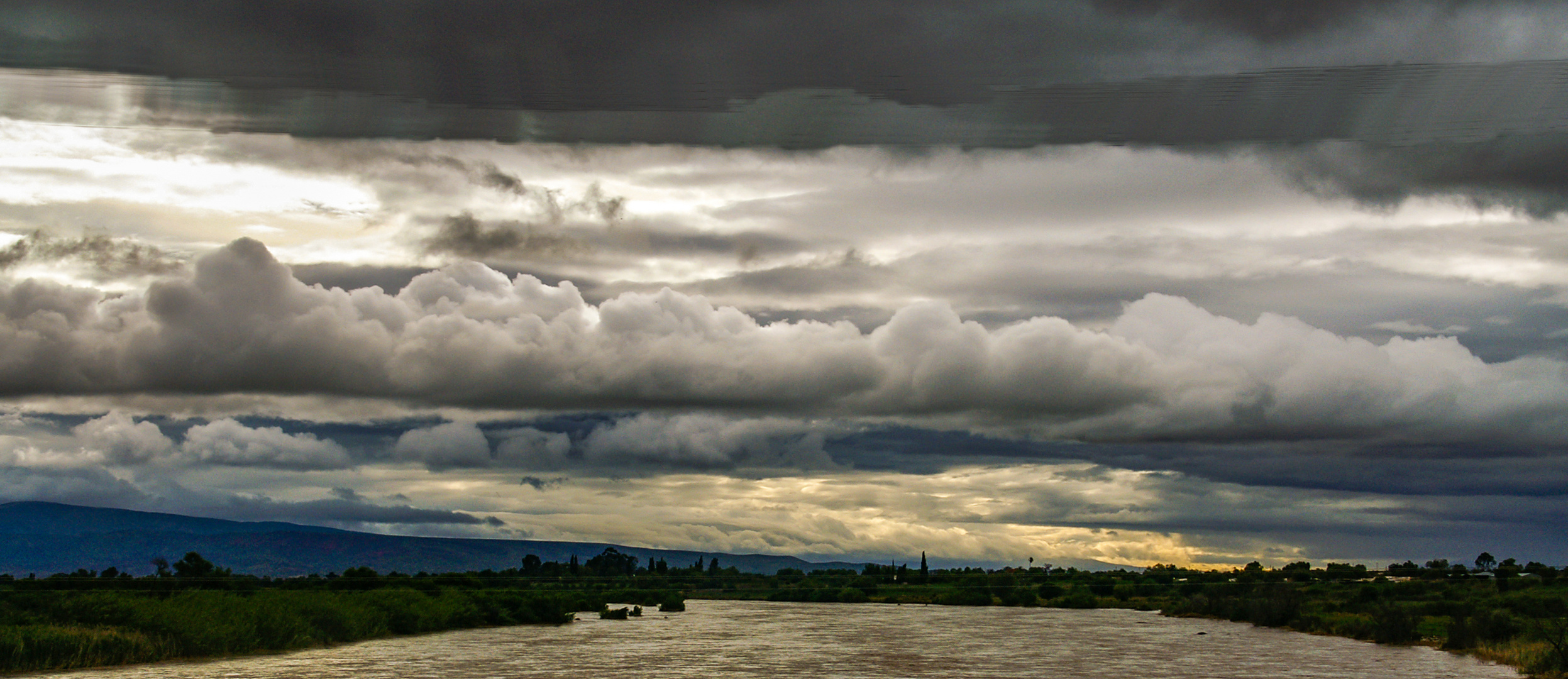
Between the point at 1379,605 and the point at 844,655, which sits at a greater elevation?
the point at 1379,605

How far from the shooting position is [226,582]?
8769 centimetres

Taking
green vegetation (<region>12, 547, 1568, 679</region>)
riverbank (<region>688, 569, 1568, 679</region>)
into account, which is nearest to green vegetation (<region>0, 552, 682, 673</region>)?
green vegetation (<region>12, 547, 1568, 679</region>)

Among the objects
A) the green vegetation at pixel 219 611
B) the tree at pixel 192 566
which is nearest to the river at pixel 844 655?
the green vegetation at pixel 219 611

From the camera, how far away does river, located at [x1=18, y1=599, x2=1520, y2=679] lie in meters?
61.4

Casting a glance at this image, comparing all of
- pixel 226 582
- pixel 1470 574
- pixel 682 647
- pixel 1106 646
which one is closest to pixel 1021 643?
pixel 1106 646

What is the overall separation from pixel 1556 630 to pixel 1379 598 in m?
54.0

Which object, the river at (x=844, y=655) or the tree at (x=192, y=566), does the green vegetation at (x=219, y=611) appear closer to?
the tree at (x=192, y=566)

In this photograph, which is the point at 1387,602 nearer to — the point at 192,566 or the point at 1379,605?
the point at 1379,605

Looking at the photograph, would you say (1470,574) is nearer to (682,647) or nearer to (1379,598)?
(1379,598)

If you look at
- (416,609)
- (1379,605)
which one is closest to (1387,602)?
(1379,605)

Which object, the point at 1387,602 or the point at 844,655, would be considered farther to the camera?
the point at 1387,602

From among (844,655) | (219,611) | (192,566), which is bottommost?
(844,655)

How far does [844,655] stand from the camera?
78.6 metres

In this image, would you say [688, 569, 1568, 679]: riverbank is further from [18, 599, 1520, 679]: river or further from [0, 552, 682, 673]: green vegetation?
[0, 552, 682, 673]: green vegetation
